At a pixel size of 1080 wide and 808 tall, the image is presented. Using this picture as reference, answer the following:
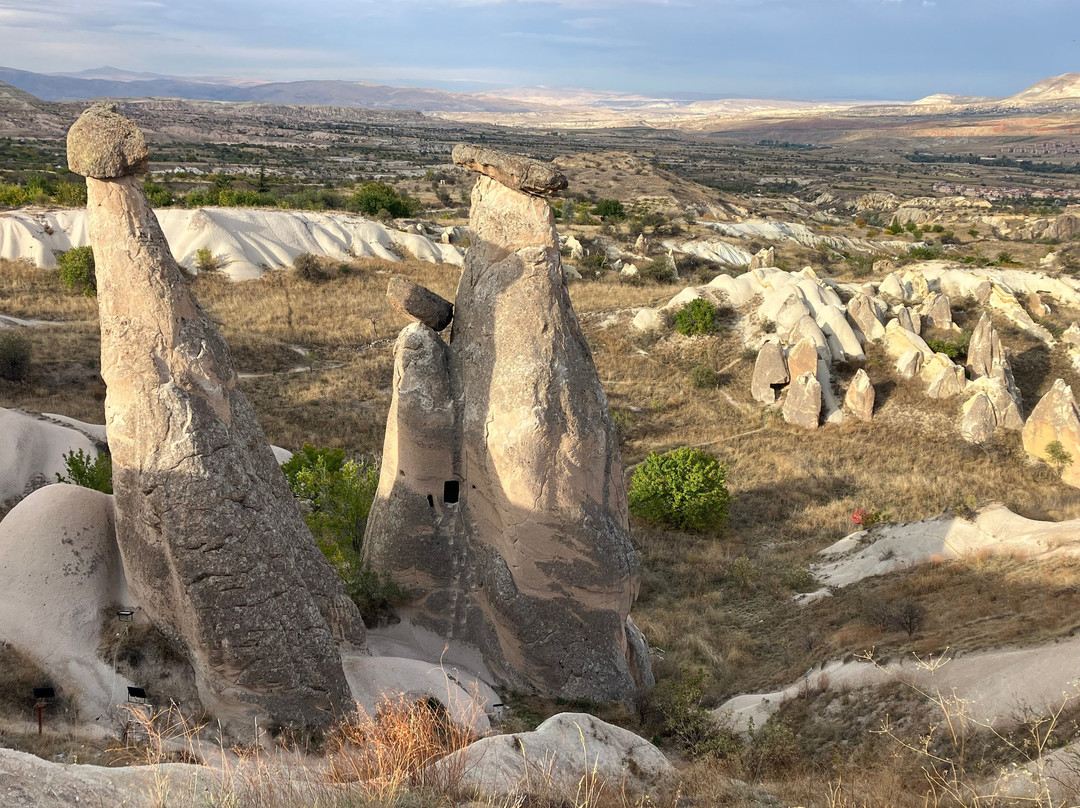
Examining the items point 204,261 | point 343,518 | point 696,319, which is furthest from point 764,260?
point 343,518

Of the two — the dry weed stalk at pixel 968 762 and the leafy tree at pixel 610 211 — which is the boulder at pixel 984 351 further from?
the leafy tree at pixel 610 211

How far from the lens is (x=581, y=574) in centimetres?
852

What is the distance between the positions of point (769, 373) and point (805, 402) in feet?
5.64

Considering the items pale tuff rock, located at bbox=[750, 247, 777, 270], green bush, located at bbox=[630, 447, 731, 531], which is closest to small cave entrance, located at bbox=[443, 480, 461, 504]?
green bush, located at bbox=[630, 447, 731, 531]

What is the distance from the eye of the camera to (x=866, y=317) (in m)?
26.1

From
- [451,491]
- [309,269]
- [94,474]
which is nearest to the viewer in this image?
[451,491]

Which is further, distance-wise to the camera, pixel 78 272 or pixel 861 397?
pixel 78 272

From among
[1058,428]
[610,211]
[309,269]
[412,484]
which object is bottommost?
[1058,428]

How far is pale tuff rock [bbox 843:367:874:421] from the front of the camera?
2255 cm

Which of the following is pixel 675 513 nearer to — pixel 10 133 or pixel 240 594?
pixel 240 594

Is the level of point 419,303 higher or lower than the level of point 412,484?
higher

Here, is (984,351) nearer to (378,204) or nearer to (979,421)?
(979,421)

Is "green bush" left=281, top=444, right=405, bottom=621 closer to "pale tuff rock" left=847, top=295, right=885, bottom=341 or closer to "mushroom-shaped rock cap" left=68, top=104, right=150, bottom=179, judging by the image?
"mushroom-shaped rock cap" left=68, top=104, right=150, bottom=179

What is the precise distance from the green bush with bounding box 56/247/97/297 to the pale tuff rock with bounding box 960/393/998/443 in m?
31.5
